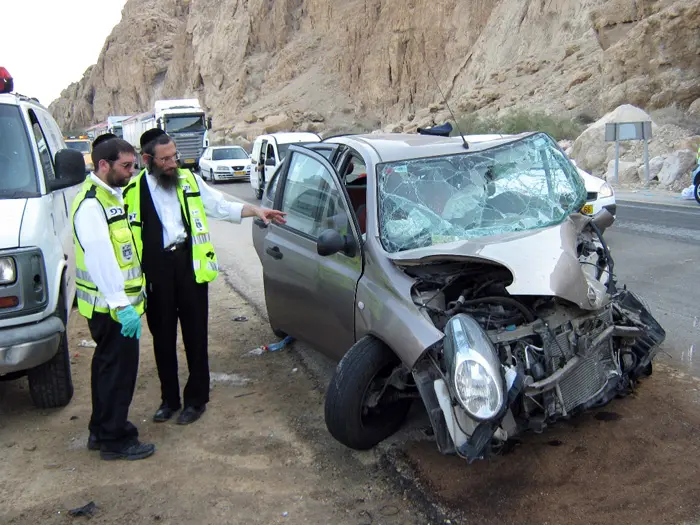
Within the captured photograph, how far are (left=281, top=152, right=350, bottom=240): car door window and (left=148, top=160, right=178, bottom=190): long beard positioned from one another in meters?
1.06

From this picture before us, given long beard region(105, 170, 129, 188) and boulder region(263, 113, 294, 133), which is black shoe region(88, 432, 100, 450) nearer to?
long beard region(105, 170, 129, 188)

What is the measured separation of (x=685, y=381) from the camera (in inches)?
188

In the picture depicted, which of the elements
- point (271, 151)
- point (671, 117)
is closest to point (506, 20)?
point (671, 117)

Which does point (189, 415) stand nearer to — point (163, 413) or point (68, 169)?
point (163, 413)

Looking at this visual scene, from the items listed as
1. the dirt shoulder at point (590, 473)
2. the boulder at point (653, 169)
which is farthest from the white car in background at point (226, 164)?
the dirt shoulder at point (590, 473)

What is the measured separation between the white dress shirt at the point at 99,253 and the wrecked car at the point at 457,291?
1.21 meters

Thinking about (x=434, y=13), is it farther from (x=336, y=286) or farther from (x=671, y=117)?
(x=336, y=286)

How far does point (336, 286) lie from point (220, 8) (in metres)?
69.0

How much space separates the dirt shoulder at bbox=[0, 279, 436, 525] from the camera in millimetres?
3559

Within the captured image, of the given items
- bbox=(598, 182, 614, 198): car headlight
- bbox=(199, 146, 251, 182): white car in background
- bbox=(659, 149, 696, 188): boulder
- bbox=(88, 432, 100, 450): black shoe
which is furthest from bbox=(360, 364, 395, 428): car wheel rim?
bbox=(199, 146, 251, 182): white car in background

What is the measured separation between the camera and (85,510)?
360 centimetres

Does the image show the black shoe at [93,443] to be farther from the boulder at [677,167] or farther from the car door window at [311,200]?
the boulder at [677,167]

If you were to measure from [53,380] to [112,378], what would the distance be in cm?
101

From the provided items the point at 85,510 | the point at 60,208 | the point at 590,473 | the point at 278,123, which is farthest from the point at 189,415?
the point at 278,123
